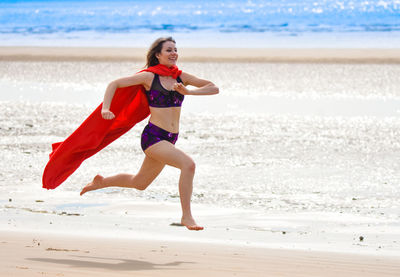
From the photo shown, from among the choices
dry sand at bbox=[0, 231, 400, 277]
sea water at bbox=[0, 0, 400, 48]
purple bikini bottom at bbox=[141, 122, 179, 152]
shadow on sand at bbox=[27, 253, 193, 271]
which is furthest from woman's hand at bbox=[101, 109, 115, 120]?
sea water at bbox=[0, 0, 400, 48]

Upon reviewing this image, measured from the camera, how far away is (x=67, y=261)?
6.40 m

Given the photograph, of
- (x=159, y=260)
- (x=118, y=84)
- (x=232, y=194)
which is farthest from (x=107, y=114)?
(x=232, y=194)

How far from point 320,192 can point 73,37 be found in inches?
1775

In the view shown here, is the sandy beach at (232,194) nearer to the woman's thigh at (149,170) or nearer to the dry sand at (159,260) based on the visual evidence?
the dry sand at (159,260)

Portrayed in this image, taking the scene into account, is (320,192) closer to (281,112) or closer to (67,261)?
(67,261)

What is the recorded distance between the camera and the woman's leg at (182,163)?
7137 mm

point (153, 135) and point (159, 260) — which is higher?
point (153, 135)

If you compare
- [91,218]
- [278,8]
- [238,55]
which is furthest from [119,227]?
[278,8]

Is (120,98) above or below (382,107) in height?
above

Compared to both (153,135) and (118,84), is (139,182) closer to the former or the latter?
(153,135)

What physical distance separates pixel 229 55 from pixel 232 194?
83.6 ft

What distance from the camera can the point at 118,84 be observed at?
7.15 meters

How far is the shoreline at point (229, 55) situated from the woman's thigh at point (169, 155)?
24.4 meters

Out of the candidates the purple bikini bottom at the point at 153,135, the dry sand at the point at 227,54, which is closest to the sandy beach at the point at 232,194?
the purple bikini bottom at the point at 153,135
